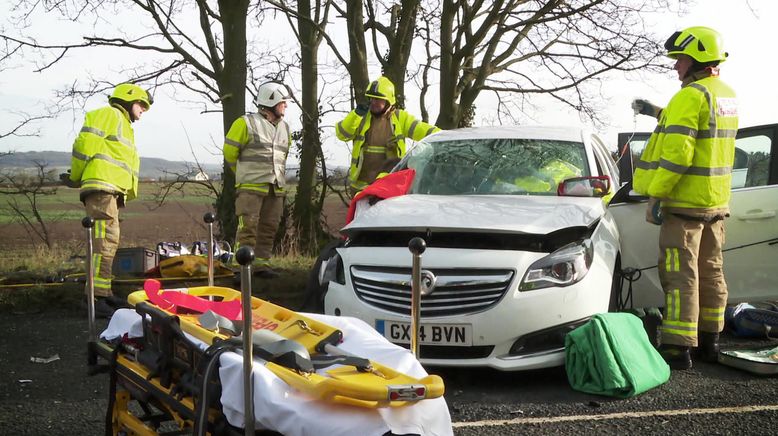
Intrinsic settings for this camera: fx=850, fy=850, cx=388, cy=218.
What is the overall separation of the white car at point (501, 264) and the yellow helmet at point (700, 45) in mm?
1089

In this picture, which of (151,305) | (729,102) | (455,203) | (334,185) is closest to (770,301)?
(729,102)

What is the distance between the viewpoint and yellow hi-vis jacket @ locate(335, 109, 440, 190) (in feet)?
29.5

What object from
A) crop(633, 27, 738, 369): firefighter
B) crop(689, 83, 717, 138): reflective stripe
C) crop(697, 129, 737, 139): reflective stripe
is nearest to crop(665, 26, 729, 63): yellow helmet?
crop(633, 27, 738, 369): firefighter

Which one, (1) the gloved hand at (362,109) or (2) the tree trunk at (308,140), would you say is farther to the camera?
(2) the tree trunk at (308,140)

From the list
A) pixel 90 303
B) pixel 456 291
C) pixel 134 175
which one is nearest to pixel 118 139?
pixel 134 175

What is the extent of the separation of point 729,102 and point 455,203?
2063mm

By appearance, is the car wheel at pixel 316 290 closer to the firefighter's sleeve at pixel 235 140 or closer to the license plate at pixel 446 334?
the license plate at pixel 446 334

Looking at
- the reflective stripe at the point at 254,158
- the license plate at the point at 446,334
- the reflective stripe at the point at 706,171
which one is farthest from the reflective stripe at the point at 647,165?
the reflective stripe at the point at 254,158

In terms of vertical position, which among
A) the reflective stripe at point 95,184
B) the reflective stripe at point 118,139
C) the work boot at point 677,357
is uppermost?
the reflective stripe at point 118,139

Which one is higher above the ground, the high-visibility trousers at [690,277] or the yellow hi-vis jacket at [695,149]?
the yellow hi-vis jacket at [695,149]

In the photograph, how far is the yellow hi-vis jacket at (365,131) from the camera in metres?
8.99

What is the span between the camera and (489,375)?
5781 mm

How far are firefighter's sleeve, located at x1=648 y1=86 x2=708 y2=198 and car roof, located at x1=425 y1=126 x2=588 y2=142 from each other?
3.58 ft

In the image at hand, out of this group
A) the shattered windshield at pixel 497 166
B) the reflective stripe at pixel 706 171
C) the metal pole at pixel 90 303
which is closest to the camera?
the metal pole at pixel 90 303
